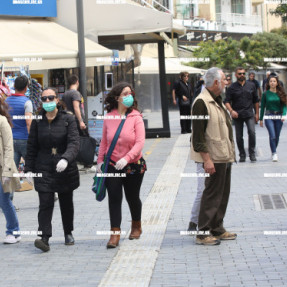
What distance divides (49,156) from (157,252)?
1429 millimetres

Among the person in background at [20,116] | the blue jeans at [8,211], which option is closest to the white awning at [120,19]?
the person in background at [20,116]

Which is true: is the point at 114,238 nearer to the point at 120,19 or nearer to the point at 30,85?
the point at 30,85

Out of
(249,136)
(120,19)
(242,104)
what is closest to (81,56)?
(242,104)

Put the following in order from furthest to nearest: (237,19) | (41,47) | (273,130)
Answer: (237,19) → (273,130) → (41,47)

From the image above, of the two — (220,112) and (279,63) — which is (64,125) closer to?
(220,112)

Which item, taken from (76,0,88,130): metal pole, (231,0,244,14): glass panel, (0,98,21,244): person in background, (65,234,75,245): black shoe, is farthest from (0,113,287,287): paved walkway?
(231,0,244,14): glass panel

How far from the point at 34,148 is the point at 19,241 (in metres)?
1.10

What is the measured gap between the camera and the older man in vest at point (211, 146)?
7.69 m

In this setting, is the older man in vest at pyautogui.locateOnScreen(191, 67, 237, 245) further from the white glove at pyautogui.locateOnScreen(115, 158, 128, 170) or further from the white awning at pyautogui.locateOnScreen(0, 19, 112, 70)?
the white awning at pyautogui.locateOnScreen(0, 19, 112, 70)

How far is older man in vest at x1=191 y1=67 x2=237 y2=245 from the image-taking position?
7.69 m

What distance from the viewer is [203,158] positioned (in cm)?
769

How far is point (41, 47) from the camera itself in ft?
47.0

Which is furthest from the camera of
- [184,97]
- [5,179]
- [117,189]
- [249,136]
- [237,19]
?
[237,19]

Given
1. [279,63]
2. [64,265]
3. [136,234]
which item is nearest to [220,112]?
[136,234]
